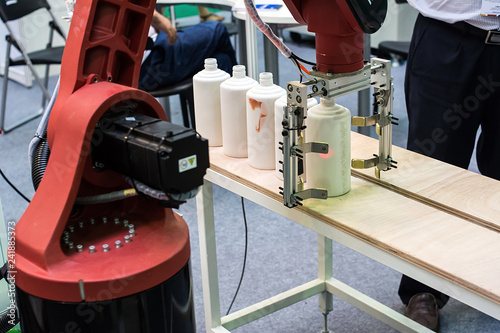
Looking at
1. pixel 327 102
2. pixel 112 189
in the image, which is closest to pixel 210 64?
pixel 327 102

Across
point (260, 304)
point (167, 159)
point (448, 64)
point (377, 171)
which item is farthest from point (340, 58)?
point (260, 304)

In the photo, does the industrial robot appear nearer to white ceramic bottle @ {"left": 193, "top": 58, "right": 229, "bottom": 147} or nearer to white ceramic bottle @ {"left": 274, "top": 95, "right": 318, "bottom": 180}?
white ceramic bottle @ {"left": 274, "top": 95, "right": 318, "bottom": 180}

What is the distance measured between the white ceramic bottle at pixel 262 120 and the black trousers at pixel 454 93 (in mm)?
605

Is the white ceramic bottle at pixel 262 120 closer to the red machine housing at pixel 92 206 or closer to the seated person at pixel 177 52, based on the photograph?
the red machine housing at pixel 92 206

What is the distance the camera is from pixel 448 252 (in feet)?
3.73

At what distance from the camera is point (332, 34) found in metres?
1.20

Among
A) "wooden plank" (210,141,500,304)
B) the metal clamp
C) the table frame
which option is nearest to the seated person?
the table frame

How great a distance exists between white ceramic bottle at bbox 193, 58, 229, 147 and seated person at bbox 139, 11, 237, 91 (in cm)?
121

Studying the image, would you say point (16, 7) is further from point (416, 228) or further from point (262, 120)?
point (416, 228)

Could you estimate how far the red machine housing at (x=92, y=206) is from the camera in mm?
1003

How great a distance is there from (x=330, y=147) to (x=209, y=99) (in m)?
0.41

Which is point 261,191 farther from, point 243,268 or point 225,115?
point 243,268

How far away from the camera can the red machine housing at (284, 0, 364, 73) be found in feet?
A: 3.86

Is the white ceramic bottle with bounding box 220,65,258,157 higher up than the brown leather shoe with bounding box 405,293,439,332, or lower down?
higher up
